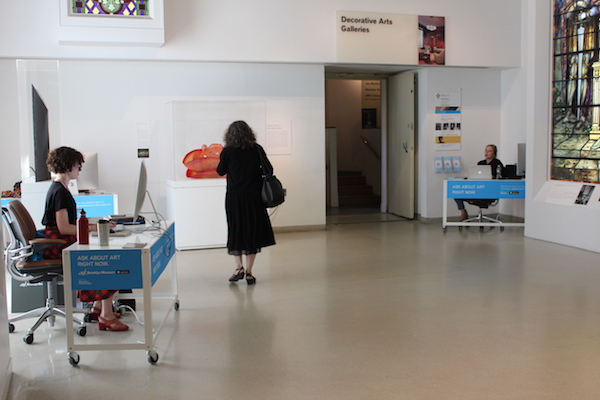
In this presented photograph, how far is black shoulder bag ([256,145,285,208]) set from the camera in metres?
5.96

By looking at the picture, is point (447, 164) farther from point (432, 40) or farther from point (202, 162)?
point (202, 162)

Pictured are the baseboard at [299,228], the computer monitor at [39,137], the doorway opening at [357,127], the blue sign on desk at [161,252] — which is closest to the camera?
the blue sign on desk at [161,252]

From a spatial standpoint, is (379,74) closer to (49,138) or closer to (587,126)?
(587,126)

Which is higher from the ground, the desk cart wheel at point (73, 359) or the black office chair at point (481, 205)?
the black office chair at point (481, 205)

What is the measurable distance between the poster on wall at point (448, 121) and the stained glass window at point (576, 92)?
2.16m

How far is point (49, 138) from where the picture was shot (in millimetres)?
7672

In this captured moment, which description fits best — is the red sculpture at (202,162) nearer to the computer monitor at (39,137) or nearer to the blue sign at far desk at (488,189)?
the computer monitor at (39,137)

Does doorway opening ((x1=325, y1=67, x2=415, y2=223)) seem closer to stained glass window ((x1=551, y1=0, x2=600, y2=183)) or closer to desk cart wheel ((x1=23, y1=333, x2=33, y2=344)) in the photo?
stained glass window ((x1=551, y1=0, x2=600, y2=183))

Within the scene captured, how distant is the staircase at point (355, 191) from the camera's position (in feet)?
45.4

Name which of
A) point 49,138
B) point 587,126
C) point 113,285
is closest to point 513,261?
point 587,126

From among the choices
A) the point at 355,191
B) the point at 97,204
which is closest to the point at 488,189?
the point at 355,191

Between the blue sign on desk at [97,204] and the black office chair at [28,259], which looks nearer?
the black office chair at [28,259]

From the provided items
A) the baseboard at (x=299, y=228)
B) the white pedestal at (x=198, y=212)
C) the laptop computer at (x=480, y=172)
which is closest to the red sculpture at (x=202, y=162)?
the white pedestal at (x=198, y=212)

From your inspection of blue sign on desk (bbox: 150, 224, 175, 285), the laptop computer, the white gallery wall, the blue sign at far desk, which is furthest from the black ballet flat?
the laptop computer
